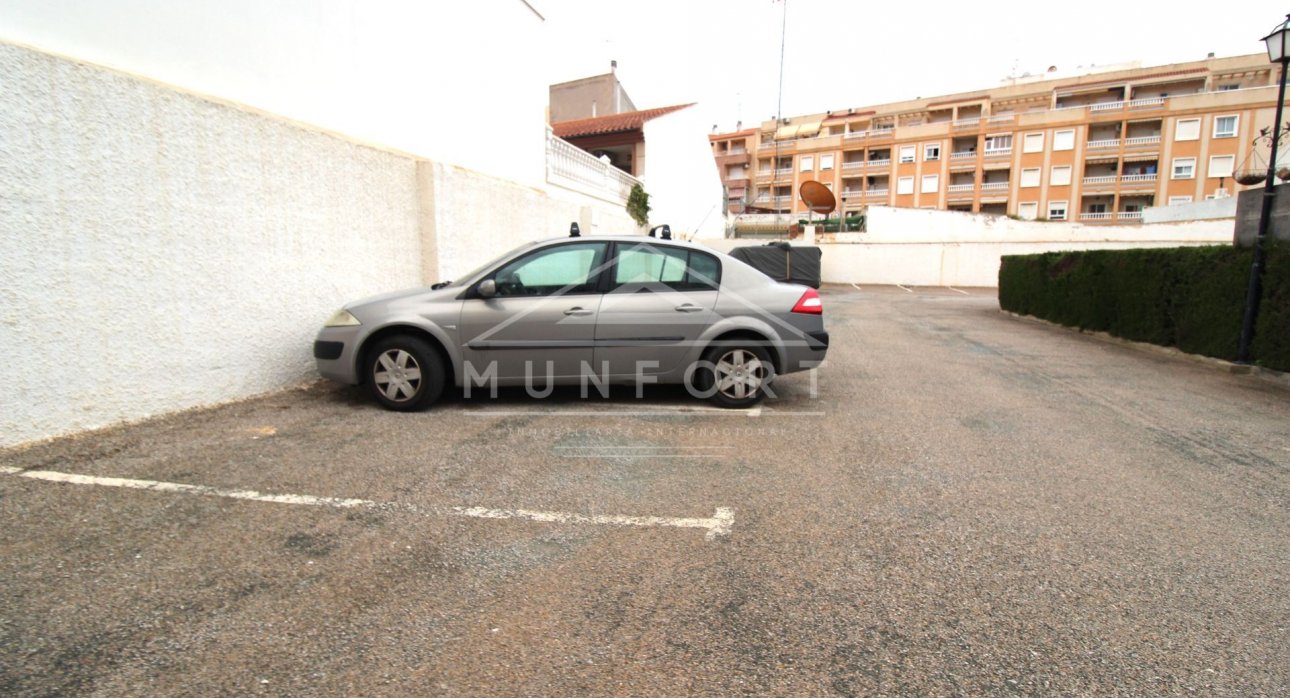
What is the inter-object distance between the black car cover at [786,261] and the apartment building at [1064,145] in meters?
20.5

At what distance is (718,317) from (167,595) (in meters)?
4.12

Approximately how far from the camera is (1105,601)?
2.51 m

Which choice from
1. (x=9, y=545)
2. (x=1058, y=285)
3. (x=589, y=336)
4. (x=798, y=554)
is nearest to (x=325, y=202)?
(x=589, y=336)

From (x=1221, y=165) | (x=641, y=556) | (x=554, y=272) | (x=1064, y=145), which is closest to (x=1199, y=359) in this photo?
(x=554, y=272)

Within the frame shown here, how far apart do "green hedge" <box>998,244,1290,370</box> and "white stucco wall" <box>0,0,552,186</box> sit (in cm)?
1005

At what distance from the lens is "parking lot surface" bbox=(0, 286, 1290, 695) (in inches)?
81.7

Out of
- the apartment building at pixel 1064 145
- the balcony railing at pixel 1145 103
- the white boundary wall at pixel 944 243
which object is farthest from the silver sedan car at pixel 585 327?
the balcony railing at pixel 1145 103

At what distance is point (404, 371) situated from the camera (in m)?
5.21

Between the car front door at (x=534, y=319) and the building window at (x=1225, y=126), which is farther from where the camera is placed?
the building window at (x=1225, y=126)

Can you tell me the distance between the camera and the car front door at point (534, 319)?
5250 millimetres

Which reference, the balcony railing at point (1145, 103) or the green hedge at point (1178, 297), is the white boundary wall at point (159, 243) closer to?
the green hedge at point (1178, 297)

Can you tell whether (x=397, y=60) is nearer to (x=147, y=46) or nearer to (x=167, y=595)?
(x=147, y=46)

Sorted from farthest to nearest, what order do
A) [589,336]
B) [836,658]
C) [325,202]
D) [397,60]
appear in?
1. [397,60]
2. [325,202]
3. [589,336]
4. [836,658]

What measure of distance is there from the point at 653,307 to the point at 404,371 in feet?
7.19
